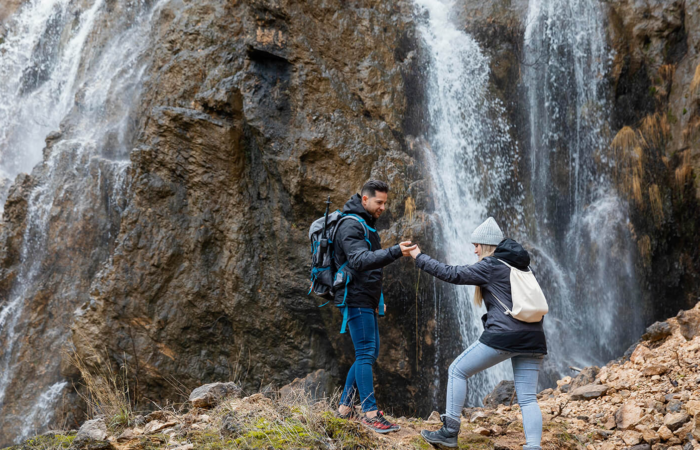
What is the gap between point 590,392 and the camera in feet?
16.8

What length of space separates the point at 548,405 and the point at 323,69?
603 cm

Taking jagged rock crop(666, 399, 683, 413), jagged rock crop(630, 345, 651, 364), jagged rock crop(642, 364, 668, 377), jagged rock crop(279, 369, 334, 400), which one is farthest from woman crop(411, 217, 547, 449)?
jagged rock crop(279, 369, 334, 400)

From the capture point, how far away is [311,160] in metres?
8.38

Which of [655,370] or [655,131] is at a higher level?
[655,131]

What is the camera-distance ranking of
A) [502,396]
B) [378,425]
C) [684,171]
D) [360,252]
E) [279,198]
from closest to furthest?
[360,252] < [378,425] < [502,396] < [279,198] < [684,171]

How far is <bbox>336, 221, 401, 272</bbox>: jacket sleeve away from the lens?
12.1 feet

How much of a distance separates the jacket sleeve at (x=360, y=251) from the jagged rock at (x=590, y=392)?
2.76 meters

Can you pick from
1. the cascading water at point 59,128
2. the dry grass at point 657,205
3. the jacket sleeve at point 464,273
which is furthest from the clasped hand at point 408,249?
the cascading water at point 59,128

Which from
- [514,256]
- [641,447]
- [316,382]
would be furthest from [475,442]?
[316,382]

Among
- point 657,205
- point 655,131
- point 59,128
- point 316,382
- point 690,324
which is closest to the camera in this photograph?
point 690,324

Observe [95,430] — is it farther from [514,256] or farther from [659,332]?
[659,332]

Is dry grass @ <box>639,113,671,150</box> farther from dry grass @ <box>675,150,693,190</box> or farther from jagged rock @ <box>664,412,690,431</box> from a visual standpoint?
jagged rock @ <box>664,412,690,431</box>

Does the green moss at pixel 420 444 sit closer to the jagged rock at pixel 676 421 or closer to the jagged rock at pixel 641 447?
the jagged rock at pixel 641 447

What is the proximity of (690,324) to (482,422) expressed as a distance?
9.27 ft
